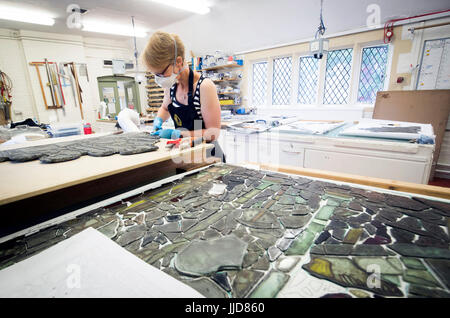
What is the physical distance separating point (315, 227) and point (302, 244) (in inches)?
4.5

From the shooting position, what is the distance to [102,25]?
19.0 feet

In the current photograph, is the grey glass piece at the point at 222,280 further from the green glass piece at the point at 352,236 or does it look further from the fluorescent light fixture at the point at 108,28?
the fluorescent light fixture at the point at 108,28

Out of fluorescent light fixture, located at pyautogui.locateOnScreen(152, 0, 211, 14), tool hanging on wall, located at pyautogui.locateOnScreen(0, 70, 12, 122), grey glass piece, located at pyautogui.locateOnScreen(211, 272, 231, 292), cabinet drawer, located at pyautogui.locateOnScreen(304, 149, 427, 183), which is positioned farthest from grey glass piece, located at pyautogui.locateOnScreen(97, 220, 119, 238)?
tool hanging on wall, located at pyautogui.locateOnScreen(0, 70, 12, 122)

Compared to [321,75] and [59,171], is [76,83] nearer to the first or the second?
[321,75]

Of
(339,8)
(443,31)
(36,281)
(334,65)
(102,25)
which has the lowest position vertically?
(36,281)

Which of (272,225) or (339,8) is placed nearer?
(272,225)

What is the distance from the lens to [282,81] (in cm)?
482

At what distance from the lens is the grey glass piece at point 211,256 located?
1.90 ft

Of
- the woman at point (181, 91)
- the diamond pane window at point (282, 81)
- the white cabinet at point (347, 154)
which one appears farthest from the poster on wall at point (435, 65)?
the woman at point (181, 91)

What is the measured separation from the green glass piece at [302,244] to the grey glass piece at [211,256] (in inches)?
5.4

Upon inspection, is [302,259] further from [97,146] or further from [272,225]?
[97,146]

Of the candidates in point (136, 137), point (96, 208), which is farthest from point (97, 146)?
point (96, 208)

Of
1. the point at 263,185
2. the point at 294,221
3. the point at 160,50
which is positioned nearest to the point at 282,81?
the point at 160,50
